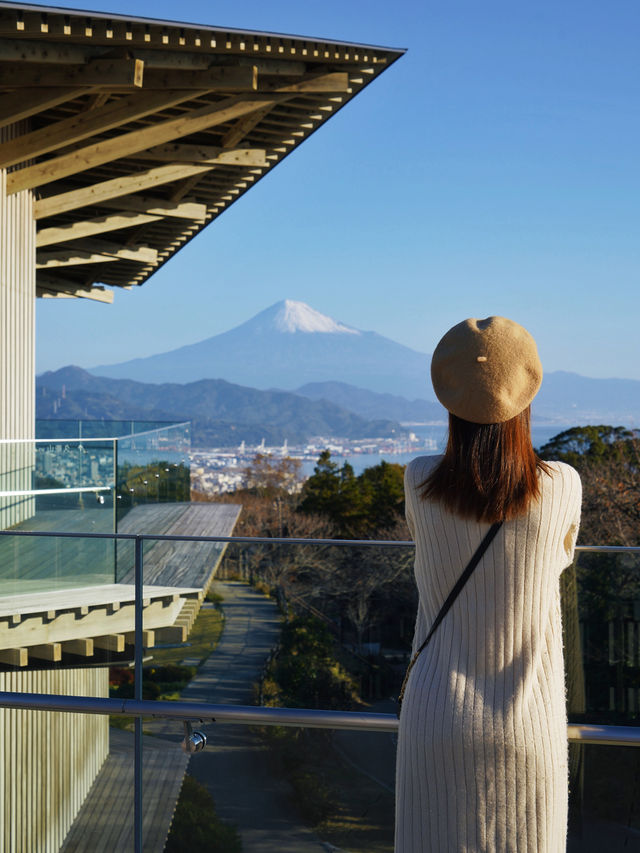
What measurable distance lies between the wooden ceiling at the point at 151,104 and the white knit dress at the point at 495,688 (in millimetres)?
6485

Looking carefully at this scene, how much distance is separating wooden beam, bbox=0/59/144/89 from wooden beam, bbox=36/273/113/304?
889cm

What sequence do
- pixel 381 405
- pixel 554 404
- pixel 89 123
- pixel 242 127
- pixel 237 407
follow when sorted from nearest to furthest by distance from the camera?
pixel 89 123, pixel 242 127, pixel 237 407, pixel 554 404, pixel 381 405

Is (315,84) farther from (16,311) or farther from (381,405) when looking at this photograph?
(381,405)

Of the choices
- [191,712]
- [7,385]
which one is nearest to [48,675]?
[191,712]

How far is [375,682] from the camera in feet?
8.91

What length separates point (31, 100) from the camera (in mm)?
8242

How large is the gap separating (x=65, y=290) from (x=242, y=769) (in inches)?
622

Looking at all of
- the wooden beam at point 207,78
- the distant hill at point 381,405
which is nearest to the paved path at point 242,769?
the wooden beam at point 207,78

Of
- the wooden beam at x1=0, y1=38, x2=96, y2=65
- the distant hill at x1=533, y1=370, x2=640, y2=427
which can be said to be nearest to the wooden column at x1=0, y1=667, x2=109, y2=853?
the wooden beam at x1=0, y1=38, x2=96, y2=65

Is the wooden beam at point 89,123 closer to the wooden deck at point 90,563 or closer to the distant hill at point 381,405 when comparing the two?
the wooden deck at point 90,563

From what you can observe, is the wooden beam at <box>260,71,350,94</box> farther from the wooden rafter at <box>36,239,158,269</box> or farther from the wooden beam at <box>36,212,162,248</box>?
the wooden rafter at <box>36,239,158,269</box>

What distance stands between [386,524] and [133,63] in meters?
26.7

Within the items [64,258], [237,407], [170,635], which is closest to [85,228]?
[64,258]

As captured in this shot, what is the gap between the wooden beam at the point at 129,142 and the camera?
909cm
